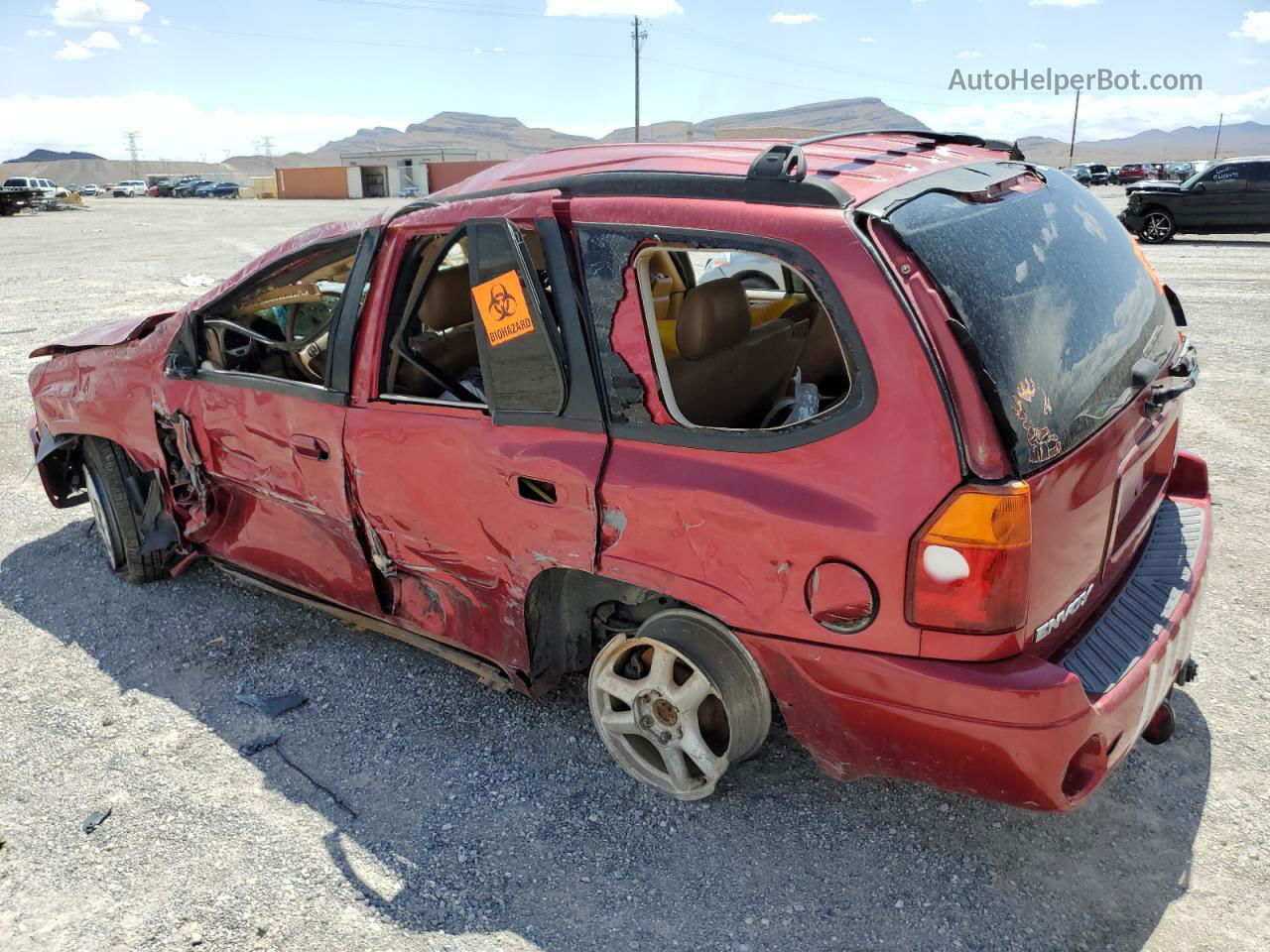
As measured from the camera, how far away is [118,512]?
14.0ft

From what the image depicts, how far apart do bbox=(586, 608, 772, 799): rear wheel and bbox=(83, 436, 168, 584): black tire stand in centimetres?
257

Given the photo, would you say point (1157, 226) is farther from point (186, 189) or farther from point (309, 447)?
point (186, 189)

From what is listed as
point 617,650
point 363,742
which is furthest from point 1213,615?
point 363,742

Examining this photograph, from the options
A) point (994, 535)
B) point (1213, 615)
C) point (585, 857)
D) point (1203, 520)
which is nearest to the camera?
point (994, 535)

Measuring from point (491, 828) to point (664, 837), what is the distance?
0.50 m

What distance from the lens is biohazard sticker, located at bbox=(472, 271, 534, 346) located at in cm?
266

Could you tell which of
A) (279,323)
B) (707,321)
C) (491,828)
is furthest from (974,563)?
(279,323)

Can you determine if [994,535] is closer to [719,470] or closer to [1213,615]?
[719,470]

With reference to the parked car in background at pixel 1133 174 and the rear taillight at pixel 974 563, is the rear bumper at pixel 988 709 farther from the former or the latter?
the parked car in background at pixel 1133 174

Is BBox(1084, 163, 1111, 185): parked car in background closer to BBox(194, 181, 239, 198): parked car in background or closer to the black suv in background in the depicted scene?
the black suv in background

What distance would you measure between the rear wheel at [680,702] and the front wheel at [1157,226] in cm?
1901

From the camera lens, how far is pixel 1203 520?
119 inches

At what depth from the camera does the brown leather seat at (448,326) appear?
3455 millimetres

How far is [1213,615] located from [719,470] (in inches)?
104
